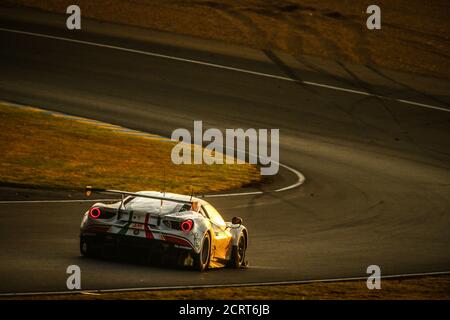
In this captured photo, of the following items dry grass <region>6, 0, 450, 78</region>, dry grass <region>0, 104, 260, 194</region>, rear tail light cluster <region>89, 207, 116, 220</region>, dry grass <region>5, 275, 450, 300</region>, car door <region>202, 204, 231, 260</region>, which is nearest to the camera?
dry grass <region>5, 275, 450, 300</region>

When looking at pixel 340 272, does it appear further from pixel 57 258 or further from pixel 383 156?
pixel 383 156

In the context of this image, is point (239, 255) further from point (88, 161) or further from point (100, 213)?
point (88, 161)

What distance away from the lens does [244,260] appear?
17.3m

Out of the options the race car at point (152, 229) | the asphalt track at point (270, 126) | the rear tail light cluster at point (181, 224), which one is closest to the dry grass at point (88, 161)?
the asphalt track at point (270, 126)

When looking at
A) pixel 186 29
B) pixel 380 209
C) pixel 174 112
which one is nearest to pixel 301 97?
pixel 174 112

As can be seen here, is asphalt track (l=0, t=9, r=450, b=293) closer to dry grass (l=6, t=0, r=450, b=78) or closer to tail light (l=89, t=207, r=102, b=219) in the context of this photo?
tail light (l=89, t=207, r=102, b=219)

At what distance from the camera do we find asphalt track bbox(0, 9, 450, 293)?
55.7ft

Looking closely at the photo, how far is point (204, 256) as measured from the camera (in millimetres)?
15805

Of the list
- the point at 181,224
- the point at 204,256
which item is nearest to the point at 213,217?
the point at 204,256

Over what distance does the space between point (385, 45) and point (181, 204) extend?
24.6 m

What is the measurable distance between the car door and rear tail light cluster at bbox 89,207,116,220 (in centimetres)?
165

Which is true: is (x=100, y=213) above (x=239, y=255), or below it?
above

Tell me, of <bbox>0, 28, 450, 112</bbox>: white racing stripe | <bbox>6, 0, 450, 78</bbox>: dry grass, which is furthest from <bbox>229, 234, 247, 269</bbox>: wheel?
<bbox>6, 0, 450, 78</bbox>: dry grass

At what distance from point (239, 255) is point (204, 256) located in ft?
4.71
